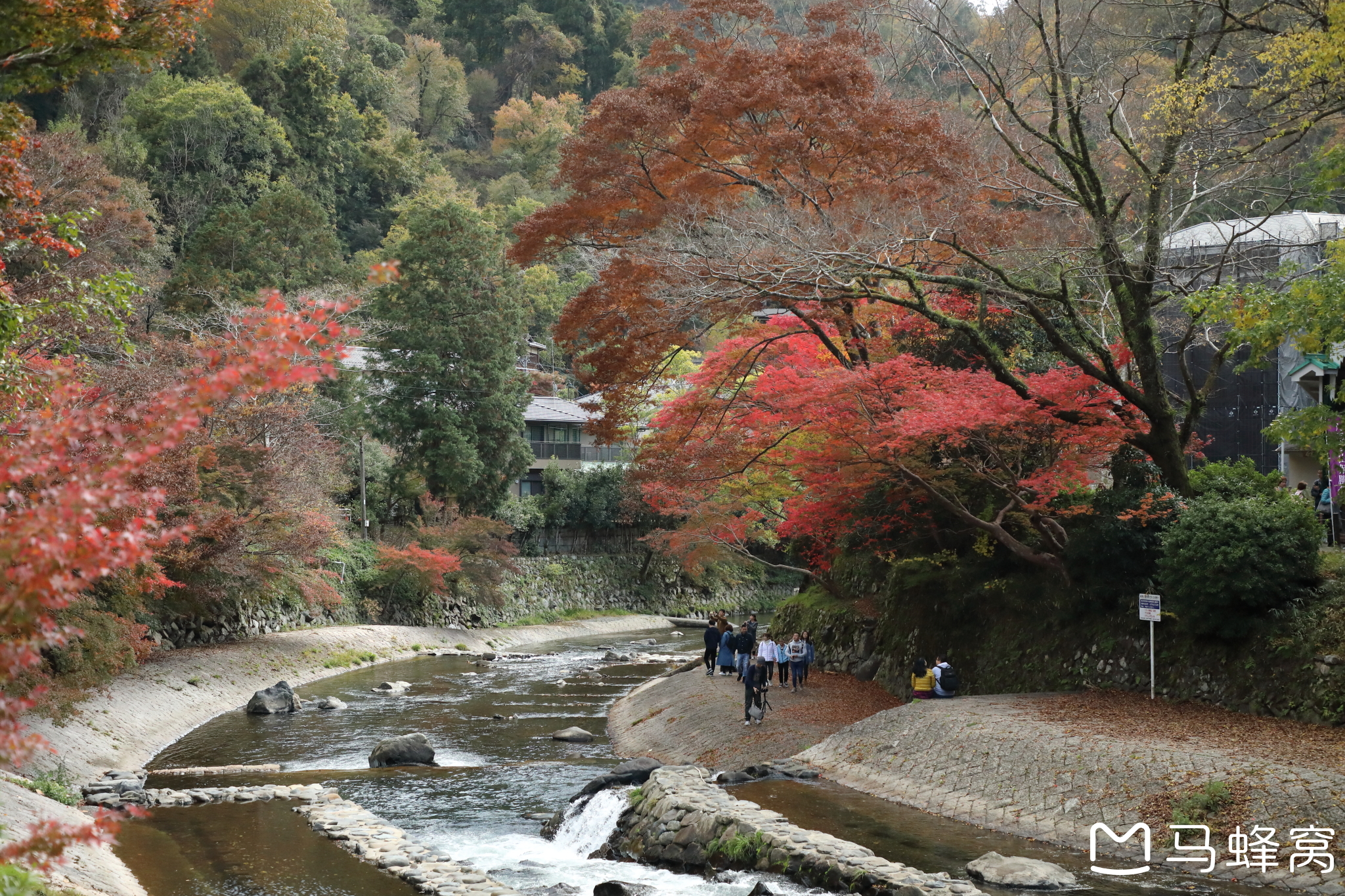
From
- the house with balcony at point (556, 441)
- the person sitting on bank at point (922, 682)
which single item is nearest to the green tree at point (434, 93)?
the house with balcony at point (556, 441)

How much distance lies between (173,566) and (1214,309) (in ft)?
73.5

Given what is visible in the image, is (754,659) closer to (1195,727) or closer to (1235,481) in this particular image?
(1195,727)

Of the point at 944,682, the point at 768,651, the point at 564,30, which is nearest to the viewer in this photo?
the point at 944,682

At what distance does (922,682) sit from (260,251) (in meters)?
32.1

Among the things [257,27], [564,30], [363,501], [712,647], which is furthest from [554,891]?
[564,30]

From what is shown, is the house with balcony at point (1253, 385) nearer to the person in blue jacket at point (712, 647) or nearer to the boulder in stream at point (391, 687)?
the person in blue jacket at point (712, 647)

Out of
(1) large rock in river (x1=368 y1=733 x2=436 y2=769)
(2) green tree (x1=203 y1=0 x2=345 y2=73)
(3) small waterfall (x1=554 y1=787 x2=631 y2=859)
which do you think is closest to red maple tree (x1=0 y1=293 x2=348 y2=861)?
(3) small waterfall (x1=554 y1=787 x2=631 y2=859)

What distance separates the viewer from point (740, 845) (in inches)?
428

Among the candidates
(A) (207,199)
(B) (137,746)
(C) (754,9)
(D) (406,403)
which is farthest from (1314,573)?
(A) (207,199)

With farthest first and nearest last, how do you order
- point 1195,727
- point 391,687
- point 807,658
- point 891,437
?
point 391,687
point 807,658
point 891,437
point 1195,727

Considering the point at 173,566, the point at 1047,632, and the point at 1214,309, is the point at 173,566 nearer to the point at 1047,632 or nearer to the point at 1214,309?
the point at 1047,632

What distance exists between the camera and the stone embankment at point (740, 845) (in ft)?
31.7

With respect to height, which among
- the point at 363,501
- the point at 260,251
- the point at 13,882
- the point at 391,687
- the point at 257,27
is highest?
the point at 257,27

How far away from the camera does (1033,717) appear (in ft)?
44.8
